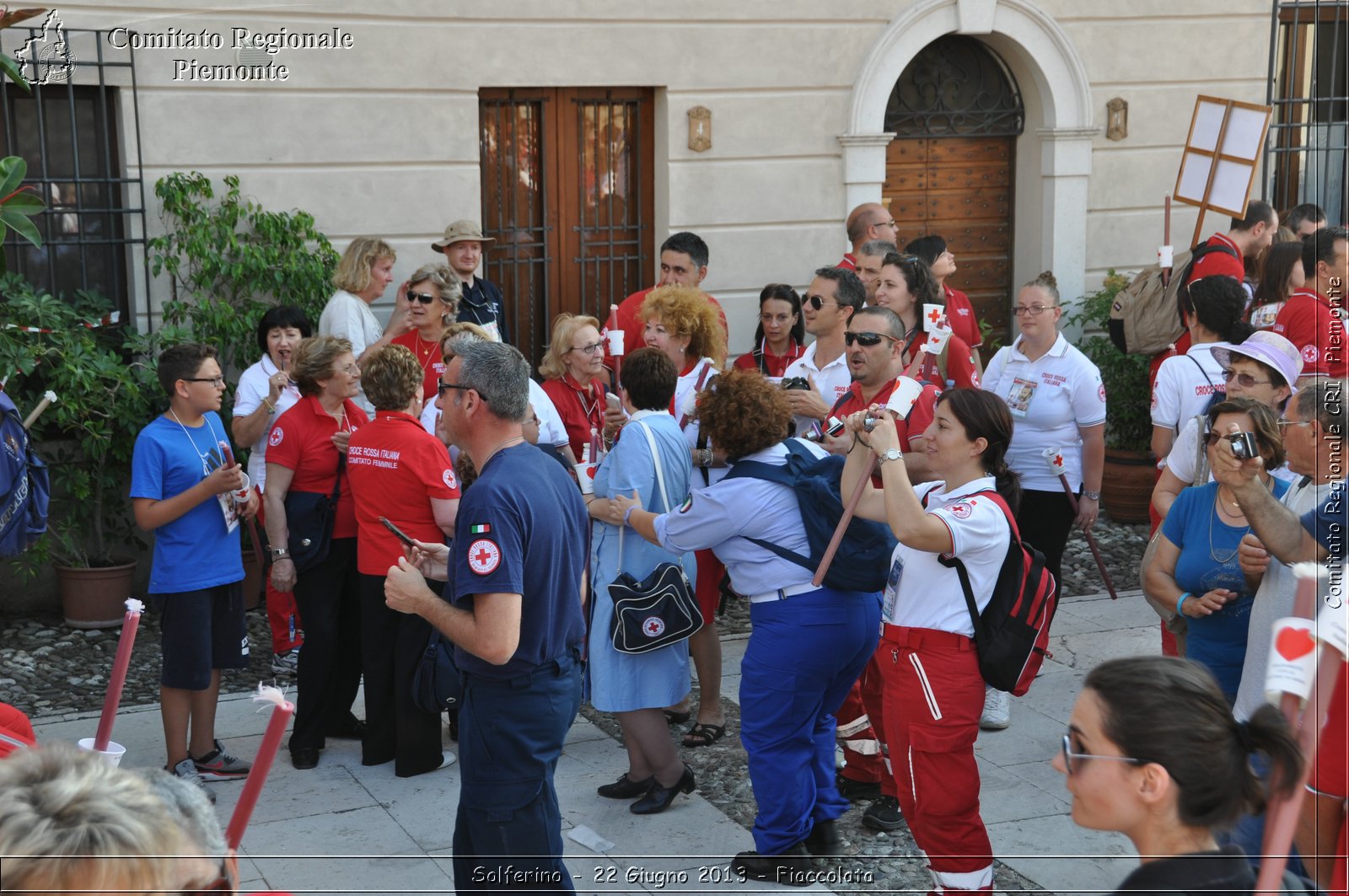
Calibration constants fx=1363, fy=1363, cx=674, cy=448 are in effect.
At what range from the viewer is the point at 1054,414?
6.87m

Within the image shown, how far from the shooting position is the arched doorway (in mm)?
11336

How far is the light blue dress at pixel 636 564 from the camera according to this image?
550 centimetres

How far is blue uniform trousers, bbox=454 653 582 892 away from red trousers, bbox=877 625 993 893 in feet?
3.88

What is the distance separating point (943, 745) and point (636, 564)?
1.64 metres

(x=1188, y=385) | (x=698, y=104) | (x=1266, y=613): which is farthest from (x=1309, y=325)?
(x=698, y=104)

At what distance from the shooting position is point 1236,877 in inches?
92.4

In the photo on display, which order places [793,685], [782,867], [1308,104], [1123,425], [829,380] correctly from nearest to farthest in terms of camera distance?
1. [793,685]
2. [782,867]
3. [829,380]
4. [1123,425]
5. [1308,104]

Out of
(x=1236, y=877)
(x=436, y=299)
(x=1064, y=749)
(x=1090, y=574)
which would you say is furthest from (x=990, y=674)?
(x=1090, y=574)

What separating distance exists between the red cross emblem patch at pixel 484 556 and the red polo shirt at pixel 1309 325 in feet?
15.9

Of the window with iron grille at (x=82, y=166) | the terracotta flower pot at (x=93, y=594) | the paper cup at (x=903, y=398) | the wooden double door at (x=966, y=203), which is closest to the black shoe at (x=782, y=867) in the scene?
the paper cup at (x=903, y=398)

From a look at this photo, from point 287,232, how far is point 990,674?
6025 mm

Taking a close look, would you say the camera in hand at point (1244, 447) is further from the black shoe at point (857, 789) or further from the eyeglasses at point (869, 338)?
the black shoe at point (857, 789)

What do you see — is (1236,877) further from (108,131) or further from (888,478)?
(108,131)

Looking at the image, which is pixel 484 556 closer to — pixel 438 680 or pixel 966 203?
pixel 438 680
